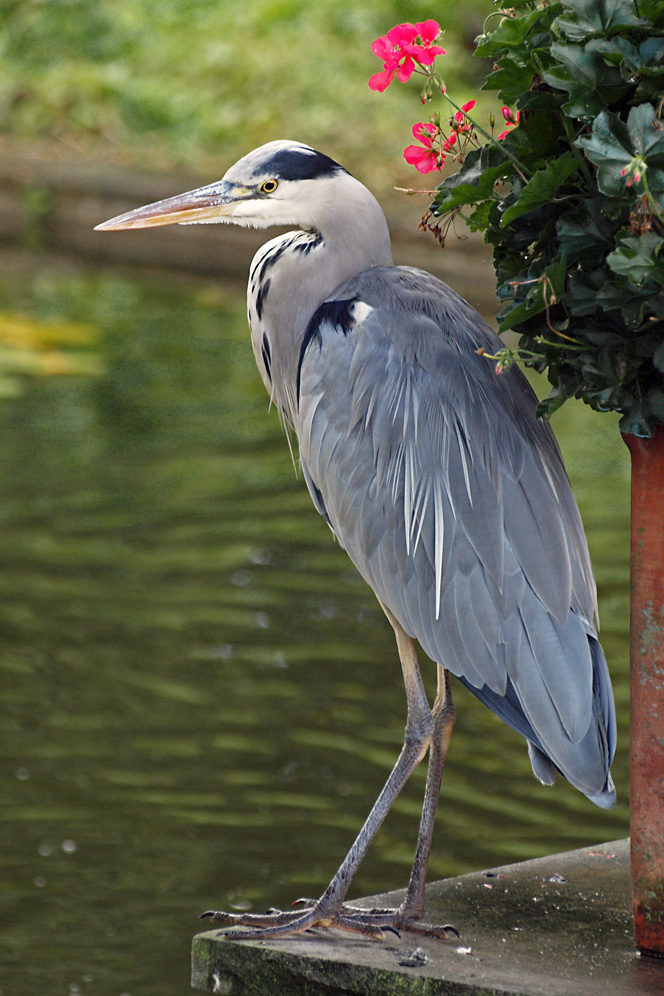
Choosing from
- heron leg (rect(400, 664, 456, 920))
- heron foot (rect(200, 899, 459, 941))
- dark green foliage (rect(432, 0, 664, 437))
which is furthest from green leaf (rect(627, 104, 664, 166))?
heron foot (rect(200, 899, 459, 941))

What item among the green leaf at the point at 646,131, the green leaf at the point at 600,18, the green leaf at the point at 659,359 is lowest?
the green leaf at the point at 659,359

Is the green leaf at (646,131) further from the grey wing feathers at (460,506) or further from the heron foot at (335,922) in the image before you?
the heron foot at (335,922)

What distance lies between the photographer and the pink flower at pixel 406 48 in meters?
2.22

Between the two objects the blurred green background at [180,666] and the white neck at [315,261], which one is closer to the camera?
the white neck at [315,261]

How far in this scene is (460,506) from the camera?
8.02ft

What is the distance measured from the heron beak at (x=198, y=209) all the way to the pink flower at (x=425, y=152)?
576 millimetres

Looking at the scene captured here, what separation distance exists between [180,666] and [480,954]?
2628mm

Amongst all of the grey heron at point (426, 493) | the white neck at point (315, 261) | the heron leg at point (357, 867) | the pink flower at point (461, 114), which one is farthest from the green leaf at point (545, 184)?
the heron leg at point (357, 867)

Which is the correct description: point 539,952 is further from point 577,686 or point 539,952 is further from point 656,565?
point 656,565

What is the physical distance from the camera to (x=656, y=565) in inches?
86.3

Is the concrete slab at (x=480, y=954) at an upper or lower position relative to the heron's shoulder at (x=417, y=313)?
lower

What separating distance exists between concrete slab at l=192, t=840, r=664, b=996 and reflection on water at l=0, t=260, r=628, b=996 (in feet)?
3.08

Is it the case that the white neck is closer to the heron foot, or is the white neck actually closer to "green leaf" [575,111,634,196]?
"green leaf" [575,111,634,196]

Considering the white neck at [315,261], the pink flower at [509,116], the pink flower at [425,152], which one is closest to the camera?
the pink flower at [509,116]
